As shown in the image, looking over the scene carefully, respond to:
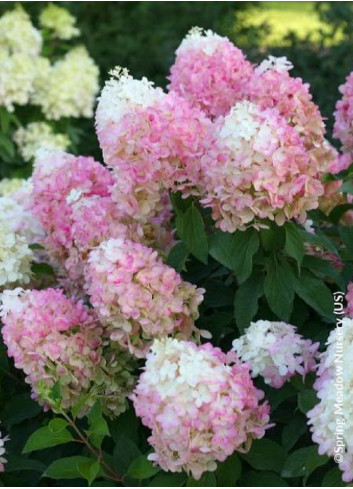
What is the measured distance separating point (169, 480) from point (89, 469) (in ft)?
0.48

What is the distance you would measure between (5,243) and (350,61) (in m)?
3.38

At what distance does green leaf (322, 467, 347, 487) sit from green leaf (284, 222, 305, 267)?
1.35 feet

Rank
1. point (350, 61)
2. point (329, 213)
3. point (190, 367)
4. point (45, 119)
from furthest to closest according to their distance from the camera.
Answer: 1. point (350, 61)
2. point (45, 119)
3. point (329, 213)
4. point (190, 367)

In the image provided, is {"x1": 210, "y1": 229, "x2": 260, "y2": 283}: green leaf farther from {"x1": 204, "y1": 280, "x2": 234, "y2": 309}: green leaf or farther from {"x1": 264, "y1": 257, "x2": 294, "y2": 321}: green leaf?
{"x1": 204, "y1": 280, "x2": 234, "y2": 309}: green leaf

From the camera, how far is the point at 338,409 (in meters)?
1.54

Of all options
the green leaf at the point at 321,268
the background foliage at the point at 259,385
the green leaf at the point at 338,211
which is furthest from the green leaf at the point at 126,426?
the green leaf at the point at 338,211

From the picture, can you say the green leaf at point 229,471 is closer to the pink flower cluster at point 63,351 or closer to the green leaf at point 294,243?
the pink flower cluster at point 63,351

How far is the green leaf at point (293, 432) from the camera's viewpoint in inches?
70.1

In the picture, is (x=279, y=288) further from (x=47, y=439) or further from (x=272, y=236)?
(x=47, y=439)

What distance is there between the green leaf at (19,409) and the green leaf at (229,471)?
20.9 inches

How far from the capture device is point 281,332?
1.81 metres

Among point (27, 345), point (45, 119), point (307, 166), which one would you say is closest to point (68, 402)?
point (27, 345)

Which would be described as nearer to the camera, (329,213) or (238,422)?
(238,422)

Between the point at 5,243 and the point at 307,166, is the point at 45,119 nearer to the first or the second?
the point at 5,243
